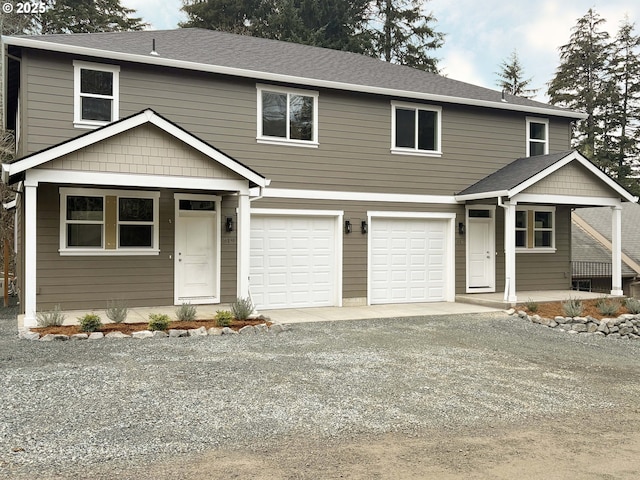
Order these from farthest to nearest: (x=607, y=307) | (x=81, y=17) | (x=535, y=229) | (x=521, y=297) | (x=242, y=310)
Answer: (x=81, y=17) → (x=535, y=229) → (x=521, y=297) → (x=607, y=307) → (x=242, y=310)

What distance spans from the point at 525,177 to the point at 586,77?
97.0ft

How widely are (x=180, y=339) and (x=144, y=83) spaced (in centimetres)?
552

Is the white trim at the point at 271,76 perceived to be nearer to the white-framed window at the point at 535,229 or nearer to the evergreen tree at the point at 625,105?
the white-framed window at the point at 535,229

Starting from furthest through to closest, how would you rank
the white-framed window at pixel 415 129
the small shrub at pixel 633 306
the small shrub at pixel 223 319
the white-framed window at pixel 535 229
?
the white-framed window at pixel 535 229, the white-framed window at pixel 415 129, the small shrub at pixel 633 306, the small shrub at pixel 223 319

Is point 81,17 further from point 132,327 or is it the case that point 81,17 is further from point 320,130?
point 132,327

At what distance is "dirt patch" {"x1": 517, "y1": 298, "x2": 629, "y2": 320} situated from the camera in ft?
38.5

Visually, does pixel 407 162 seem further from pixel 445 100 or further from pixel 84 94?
pixel 84 94

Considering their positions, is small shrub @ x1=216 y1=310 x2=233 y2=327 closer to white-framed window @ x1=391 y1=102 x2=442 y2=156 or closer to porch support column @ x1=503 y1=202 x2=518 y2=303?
white-framed window @ x1=391 y1=102 x2=442 y2=156

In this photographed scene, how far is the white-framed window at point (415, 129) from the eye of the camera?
13.7 m

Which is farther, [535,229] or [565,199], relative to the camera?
[535,229]

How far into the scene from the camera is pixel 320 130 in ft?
42.2


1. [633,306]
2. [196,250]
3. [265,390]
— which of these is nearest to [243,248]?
[196,250]

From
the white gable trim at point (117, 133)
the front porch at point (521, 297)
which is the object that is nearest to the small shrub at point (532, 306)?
the front porch at point (521, 297)

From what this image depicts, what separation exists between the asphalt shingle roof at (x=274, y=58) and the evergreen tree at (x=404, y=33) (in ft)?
45.7
